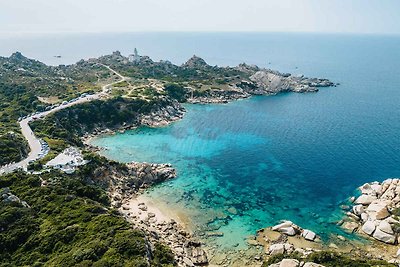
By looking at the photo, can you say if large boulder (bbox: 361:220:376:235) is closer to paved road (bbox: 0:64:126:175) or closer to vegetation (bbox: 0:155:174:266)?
vegetation (bbox: 0:155:174:266)

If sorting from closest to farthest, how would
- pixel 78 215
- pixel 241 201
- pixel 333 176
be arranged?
pixel 78 215
pixel 241 201
pixel 333 176

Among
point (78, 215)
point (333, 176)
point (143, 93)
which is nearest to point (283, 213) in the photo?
point (333, 176)

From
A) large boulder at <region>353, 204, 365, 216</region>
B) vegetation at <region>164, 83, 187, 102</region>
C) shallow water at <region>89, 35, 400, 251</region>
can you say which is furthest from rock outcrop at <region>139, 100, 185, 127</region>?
large boulder at <region>353, 204, 365, 216</region>

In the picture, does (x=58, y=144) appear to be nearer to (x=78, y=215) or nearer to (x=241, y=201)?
(x=78, y=215)

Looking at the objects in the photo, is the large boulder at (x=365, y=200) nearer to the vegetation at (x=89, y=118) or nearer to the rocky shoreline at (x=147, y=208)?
the rocky shoreline at (x=147, y=208)

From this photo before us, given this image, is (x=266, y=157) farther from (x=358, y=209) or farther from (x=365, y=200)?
(x=358, y=209)

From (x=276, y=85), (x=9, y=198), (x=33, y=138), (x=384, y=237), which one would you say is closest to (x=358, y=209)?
(x=384, y=237)

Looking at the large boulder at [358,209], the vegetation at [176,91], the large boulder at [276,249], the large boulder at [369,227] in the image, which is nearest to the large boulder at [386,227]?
the large boulder at [369,227]
